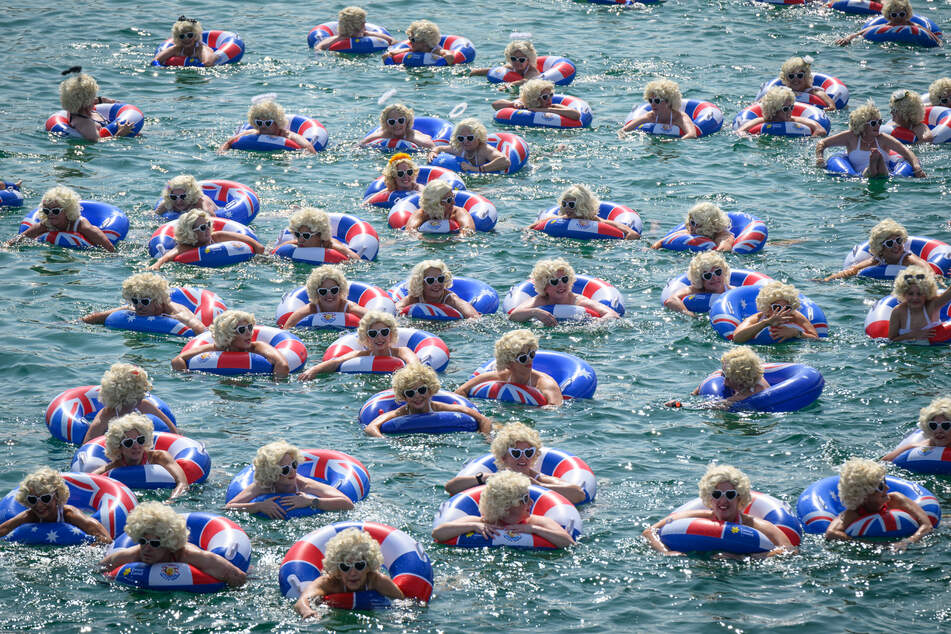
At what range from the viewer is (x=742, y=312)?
52.3ft

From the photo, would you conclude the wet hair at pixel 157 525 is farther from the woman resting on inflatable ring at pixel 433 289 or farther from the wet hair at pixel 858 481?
the woman resting on inflatable ring at pixel 433 289

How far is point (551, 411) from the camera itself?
14086 millimetres

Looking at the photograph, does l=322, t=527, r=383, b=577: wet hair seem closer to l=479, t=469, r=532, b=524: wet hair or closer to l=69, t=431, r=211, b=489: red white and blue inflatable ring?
l=479, t=469, r=532, b=524: wet hair

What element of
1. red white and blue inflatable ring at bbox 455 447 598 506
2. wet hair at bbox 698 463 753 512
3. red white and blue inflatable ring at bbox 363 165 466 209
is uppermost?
red white and blue inflatable ring at bbox 363 165 466 209

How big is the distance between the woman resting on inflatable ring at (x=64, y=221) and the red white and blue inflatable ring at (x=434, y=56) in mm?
10042

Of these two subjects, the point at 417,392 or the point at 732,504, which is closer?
the point at 732,504

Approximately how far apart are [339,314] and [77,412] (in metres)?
3.54

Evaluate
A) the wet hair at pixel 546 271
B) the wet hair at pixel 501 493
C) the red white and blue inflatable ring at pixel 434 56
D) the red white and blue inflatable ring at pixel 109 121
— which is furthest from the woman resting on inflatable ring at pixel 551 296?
Result: the red white and blue inflatable ring at pixel 434 56

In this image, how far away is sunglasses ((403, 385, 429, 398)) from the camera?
13203 millimetres

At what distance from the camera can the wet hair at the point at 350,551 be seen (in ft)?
33.5

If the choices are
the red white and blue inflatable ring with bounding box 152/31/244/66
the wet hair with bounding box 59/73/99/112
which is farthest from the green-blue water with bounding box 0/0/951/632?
the wet hair with bounding box 59/73/99/112

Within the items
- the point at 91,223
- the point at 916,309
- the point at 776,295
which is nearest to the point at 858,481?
the point at 776,295

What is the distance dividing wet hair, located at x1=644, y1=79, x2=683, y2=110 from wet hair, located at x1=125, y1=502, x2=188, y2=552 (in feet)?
46.8

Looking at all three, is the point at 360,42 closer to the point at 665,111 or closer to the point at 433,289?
the point at 665,111
